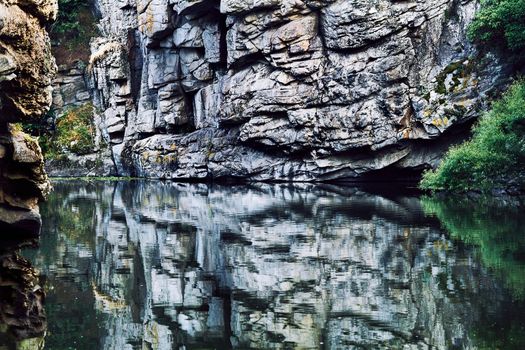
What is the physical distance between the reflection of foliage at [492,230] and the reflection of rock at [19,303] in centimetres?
1031

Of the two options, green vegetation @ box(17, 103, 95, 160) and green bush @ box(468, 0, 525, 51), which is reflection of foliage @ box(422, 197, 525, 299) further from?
green vegetation @ box(17, 103, 95, 160)

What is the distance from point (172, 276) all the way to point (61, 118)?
65.0 m

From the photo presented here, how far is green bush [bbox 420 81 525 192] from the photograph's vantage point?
39438 mm

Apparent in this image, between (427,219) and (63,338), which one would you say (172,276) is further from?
(427,219)

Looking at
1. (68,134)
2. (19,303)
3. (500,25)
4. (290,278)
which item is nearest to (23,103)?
(19,303)

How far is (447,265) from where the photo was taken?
20.3 metres

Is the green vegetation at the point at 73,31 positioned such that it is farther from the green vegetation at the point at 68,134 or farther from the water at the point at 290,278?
the water at the point at 290,278

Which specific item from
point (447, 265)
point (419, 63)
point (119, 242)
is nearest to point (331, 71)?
point (419, 63)

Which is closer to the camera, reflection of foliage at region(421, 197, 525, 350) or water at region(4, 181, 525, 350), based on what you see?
reflection of foliage at region(421, 197, 525, 350)

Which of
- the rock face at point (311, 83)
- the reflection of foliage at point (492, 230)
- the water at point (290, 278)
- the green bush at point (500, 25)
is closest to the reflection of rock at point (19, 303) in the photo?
the water at point (290, 278)

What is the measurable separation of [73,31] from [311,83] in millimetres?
42104

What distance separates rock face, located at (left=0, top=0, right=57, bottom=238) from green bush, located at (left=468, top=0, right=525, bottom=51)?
35.6m

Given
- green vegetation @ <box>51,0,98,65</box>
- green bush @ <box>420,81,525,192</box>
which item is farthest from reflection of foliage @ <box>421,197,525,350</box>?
green vegetation @ <box>51,0,98,65</box>

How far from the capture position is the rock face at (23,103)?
18688mm
